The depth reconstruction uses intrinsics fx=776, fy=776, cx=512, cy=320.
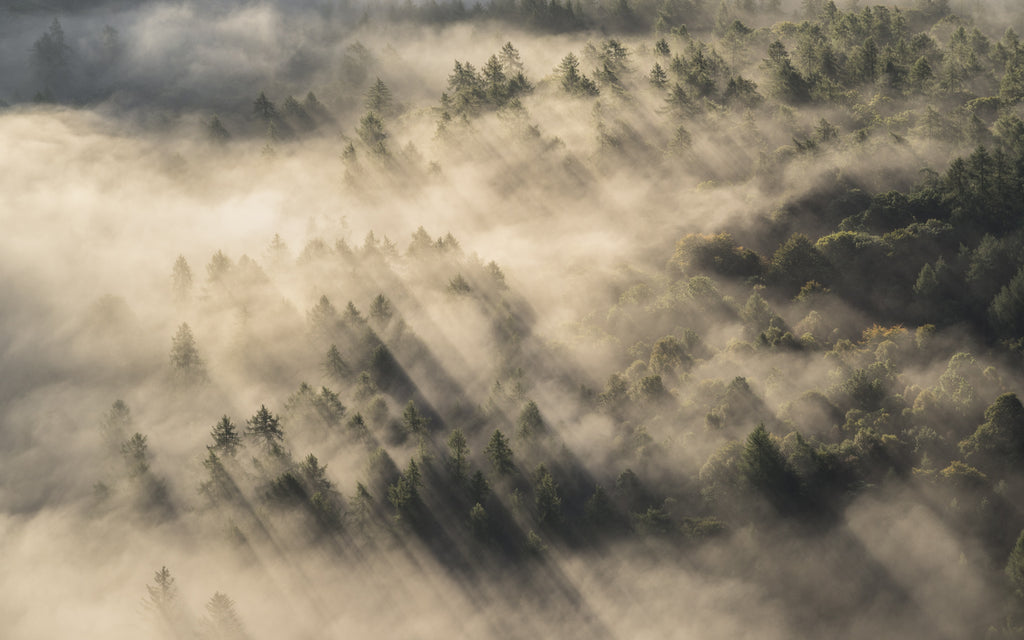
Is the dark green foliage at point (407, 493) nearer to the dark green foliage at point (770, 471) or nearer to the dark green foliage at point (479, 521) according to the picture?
the dark green foliage at point (479, 521)

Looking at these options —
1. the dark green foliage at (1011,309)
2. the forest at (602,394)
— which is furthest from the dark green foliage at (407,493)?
the dark green foliage at (1011,309)

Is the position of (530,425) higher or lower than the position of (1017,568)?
higher

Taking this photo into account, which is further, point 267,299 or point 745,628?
point 267,299

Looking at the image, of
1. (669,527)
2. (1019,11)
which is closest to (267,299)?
(669,527)

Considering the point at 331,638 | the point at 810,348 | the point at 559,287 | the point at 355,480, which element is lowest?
the point at 810,348

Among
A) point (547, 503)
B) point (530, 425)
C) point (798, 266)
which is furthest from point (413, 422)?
point (798, 266)

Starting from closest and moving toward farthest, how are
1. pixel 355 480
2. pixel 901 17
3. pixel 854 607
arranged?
pixel 854 607, pixel 355 480, pixel 901 17

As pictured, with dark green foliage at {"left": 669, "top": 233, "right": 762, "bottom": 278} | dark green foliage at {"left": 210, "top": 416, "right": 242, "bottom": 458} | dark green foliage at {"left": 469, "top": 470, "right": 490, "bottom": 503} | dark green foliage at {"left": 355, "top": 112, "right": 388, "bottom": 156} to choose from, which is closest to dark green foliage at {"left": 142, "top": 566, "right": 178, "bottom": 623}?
dark green foliage at {"left": 210, "top": 416, "right": 242, "bottom": 458}

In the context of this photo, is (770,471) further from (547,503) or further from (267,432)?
(267,432)

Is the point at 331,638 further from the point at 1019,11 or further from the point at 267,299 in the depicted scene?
the point at 1019,11
